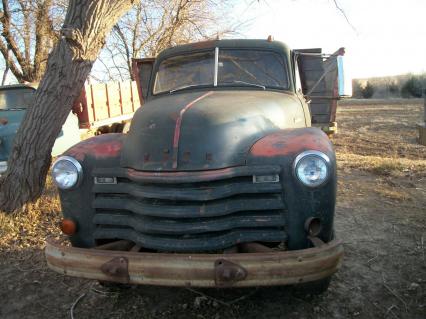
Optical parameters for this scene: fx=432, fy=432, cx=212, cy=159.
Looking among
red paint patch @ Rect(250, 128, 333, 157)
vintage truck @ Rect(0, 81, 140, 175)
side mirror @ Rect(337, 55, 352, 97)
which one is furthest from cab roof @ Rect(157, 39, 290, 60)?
vintage truck @ Rect(0, 81, 140, 175)

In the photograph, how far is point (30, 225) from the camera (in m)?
5.28

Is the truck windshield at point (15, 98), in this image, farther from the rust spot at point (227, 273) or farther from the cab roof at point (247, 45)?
the rust spot at point (227, 273)

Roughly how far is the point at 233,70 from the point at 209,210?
2098 millimetres

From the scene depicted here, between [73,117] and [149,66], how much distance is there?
15.4ft

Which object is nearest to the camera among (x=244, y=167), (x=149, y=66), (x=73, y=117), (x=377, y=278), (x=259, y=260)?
(x=259, y=260)

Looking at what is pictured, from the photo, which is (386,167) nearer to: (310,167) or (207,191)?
(310,167)

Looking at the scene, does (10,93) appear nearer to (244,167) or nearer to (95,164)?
(95,164)

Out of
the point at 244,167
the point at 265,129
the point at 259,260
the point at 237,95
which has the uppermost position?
the point at 237,95

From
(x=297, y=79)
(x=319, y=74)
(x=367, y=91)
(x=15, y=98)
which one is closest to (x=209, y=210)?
(x=297, y=79)

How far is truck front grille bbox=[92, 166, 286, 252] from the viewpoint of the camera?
2865mm

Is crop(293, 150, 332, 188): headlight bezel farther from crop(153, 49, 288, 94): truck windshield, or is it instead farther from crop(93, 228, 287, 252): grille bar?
crop(153, 49, 288, 94): truck windshield

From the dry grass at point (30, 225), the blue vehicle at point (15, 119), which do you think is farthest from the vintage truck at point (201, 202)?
the blue vehicle at point (15, 119)

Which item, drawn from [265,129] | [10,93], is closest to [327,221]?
[265,129]

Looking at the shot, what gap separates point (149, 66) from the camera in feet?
20.1
